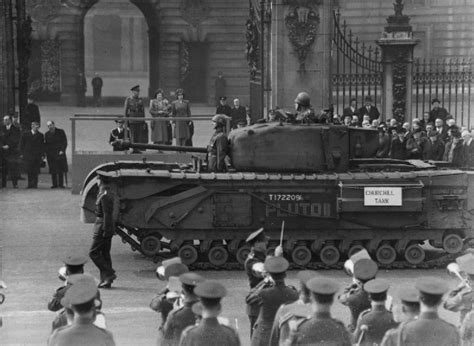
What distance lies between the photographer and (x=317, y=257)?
1731 centimetres

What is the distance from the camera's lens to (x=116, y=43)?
62844 millimetres

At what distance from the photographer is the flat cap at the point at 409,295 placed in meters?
8.36

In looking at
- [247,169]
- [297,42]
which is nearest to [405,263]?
[247,169]

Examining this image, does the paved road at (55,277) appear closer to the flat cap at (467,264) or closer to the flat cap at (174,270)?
the flat cap at (467,264)

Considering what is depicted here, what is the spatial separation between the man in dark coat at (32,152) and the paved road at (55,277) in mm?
1796

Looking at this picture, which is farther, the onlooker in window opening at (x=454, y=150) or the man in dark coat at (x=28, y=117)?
the man in dark coat at (x=28, y=117)

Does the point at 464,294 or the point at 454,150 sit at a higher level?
the point at 454,150

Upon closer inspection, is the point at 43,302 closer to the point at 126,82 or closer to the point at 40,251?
the point at 40,251

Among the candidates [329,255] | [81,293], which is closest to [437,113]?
[329,255]

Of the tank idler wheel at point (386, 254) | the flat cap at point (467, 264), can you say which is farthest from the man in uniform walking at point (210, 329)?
the tank idler wheel at point (386, 254)

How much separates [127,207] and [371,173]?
345cm

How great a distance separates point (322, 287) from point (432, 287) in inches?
28.2

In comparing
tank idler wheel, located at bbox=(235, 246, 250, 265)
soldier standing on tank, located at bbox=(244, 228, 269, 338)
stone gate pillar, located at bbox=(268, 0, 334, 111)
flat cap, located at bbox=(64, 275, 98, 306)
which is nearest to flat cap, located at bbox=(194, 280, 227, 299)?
flat cap, located at bbox=(64, 275, 98, 306)

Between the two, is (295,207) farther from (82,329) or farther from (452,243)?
(82,329)
